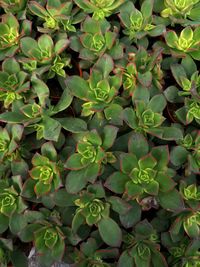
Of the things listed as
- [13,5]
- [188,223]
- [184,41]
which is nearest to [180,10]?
[184,41]

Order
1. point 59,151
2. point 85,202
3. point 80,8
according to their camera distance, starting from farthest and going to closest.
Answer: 1. point 80,8
2. point 59,151
3. point 85,202

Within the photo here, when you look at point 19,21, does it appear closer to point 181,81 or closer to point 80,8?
point 80,8

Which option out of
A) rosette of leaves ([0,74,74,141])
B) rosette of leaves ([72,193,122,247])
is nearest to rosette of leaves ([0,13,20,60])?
rosette of leaves ([0,74,74,141])

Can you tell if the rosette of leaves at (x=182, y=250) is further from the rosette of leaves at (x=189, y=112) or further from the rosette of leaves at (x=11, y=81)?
the rosette of leaves at (x=11, y=81)

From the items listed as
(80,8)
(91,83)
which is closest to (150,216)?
(91,83)

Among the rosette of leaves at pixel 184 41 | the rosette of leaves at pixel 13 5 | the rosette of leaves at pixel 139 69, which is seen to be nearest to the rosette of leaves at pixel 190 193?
the rosette of leaves at pixel 139 69

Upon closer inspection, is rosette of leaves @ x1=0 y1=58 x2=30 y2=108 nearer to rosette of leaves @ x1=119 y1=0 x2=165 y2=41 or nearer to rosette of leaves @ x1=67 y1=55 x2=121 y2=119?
rosette of leaves @ x1=67 y1=55 x2=121 y2=119

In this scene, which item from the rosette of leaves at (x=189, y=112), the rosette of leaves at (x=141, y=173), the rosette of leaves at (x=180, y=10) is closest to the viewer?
the rosette of leaves at (x=141, y=173)

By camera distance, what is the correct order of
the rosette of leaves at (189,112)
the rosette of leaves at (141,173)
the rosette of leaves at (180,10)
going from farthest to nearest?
the rosette of leaves at (180,10), the rosette of leaves at (189,112), the rosette of leaves at (141,173)

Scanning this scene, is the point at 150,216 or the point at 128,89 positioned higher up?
the point at 128,89
